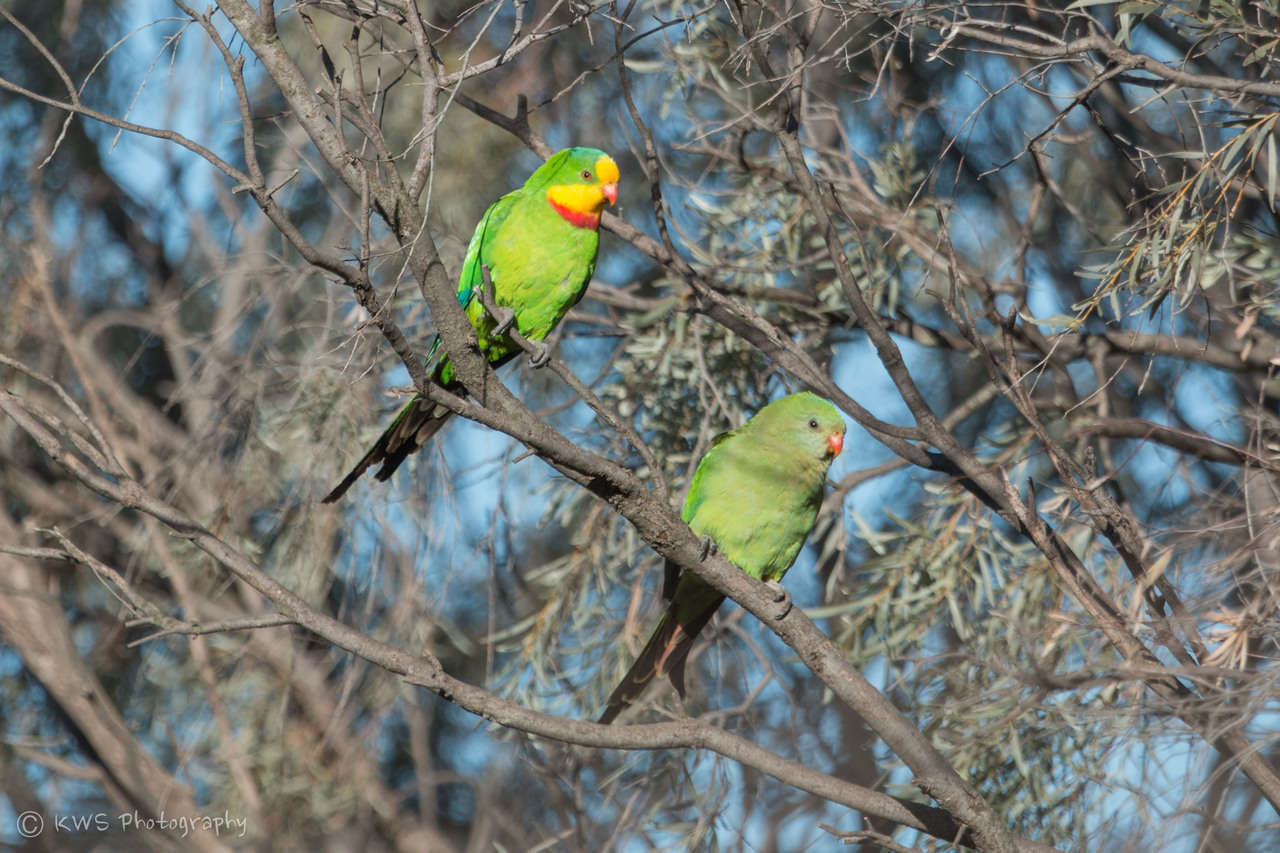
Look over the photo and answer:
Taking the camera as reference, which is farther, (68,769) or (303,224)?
(303,224)

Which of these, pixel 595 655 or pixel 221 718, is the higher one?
pixel 595 655

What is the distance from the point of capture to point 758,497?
10.4ft

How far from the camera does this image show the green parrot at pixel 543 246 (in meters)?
2.98

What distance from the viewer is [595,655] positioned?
3.66 meters

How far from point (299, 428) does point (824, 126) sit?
2151 mm

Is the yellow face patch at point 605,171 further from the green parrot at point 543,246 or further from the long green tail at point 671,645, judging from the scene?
the long green tail at point 671,645

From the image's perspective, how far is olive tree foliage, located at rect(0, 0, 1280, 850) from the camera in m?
2.08

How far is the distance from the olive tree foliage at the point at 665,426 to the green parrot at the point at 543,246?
11 cm

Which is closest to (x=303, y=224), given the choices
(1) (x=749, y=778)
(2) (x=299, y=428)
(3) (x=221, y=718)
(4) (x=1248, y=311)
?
(2) (x=299, y=428)

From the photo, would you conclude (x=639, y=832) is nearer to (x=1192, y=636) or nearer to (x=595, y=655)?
(x=595, y=655)

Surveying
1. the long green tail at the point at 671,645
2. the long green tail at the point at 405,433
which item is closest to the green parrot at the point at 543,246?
the long green tail at the point at 405,433

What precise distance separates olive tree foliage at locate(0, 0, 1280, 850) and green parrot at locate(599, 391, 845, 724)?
6.1 inches

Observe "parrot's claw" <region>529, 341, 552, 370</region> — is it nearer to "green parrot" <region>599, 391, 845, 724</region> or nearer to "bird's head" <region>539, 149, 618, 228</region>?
"bird's head" <region>539, 149, 618, 228</region>

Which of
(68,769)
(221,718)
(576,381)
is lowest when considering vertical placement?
(68,769)
